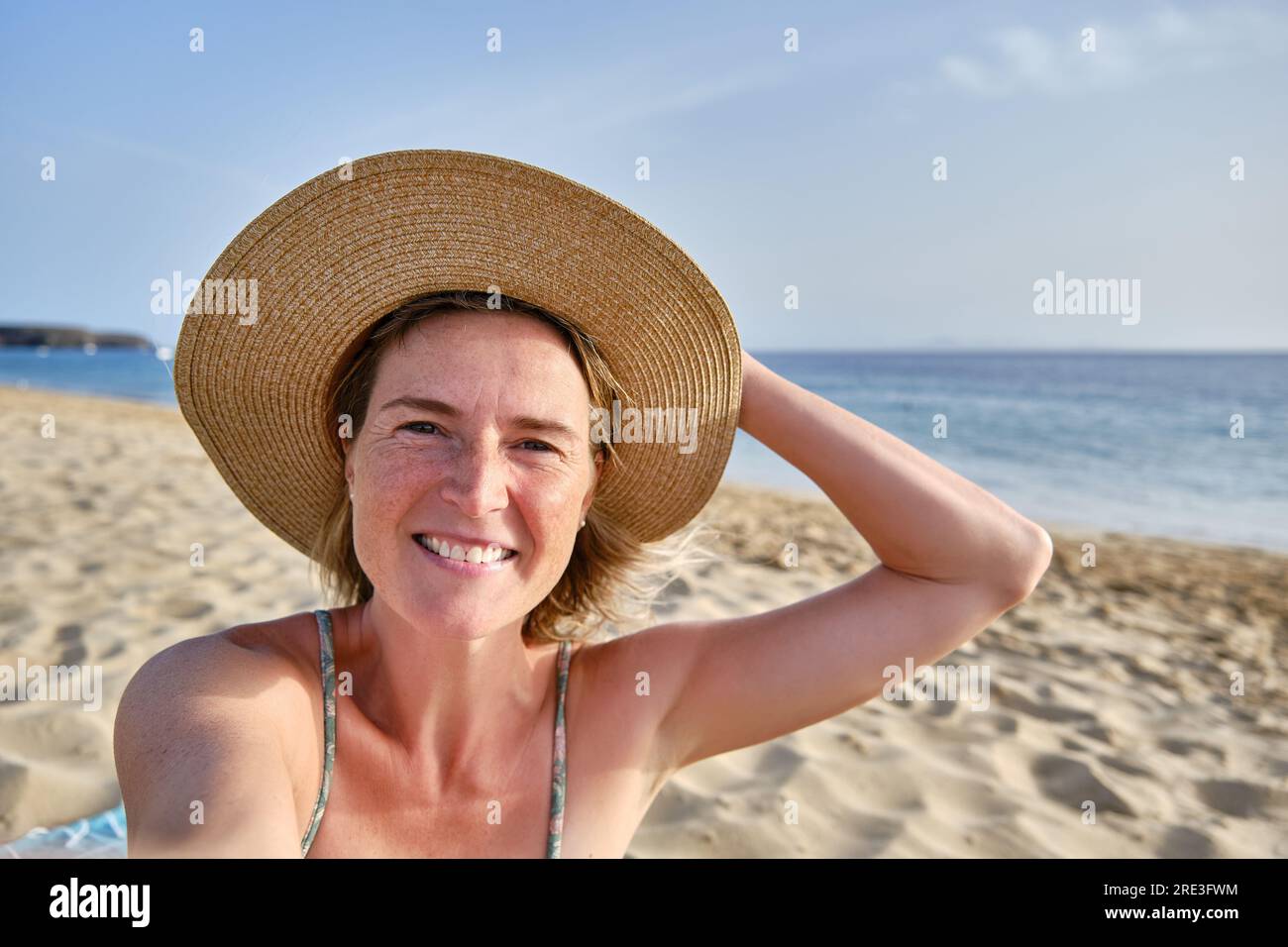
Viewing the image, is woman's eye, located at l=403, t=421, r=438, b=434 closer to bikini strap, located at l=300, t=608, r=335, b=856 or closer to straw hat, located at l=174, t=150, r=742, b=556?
straw hat, located at l=174, t=150, r=742, b=556

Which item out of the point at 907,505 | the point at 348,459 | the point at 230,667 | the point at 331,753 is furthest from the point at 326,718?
the point at 907,505

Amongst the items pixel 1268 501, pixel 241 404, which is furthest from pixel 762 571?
pixel 1268 501

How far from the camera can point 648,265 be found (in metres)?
2.00

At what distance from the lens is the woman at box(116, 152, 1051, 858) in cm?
185

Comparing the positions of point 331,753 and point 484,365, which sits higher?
point 484,365

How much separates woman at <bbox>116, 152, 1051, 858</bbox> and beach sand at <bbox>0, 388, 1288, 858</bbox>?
114 centimetres

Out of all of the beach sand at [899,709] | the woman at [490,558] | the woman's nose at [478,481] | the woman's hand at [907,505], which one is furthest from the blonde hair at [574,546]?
the beach sand at [899,709]

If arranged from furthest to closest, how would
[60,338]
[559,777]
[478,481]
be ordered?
[60,338]
[559,777]
[478,481]

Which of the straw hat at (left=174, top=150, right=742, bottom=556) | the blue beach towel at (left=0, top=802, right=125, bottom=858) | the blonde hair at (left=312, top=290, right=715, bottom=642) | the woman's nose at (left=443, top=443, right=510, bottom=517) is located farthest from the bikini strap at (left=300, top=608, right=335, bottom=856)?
the blue beach towel at (left=0, top=802, right=125, bottom=858)

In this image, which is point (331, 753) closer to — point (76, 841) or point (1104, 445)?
point (76, 841)

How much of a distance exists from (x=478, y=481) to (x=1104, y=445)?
1895 centimetres

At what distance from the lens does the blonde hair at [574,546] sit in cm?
198

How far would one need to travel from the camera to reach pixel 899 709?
4332 mm
